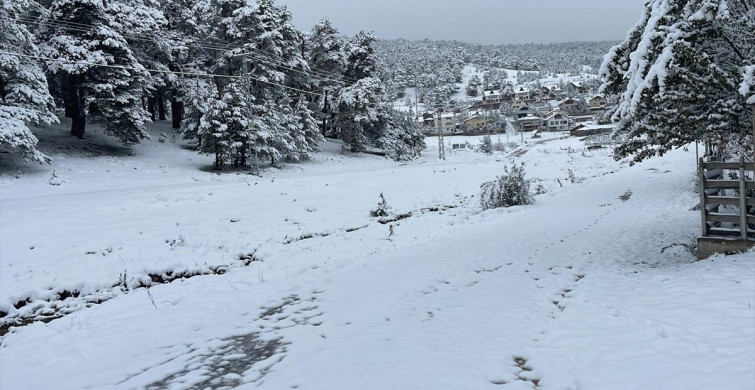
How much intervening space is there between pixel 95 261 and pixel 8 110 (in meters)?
16.1

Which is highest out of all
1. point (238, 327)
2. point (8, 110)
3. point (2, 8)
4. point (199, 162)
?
point (2, 8)

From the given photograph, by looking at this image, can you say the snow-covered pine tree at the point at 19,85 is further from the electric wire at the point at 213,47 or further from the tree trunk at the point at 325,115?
the tree trunk at the point at 325,115

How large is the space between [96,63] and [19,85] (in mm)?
4695

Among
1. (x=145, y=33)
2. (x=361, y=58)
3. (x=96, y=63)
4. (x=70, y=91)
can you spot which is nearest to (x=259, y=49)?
(x=145, y=33)

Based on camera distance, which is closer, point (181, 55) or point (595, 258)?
point (595, 258)

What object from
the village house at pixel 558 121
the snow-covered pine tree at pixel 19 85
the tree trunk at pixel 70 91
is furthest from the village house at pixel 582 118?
the snow-covered pine tree at pixel 19 85

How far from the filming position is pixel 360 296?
25.9 feet

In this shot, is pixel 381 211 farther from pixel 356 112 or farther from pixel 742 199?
pixel 356 112

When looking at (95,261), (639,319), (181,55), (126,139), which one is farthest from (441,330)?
(181,55)

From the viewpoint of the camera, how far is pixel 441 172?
3191 centimetres

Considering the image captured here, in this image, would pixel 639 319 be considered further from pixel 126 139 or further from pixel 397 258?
pixel 126 139

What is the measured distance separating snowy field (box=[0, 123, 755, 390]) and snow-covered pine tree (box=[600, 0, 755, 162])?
2.56 metres

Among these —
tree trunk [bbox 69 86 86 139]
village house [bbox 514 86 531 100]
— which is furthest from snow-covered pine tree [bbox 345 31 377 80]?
village house [bbox 514 86 531 100]

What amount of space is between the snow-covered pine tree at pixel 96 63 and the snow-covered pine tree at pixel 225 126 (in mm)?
4263
